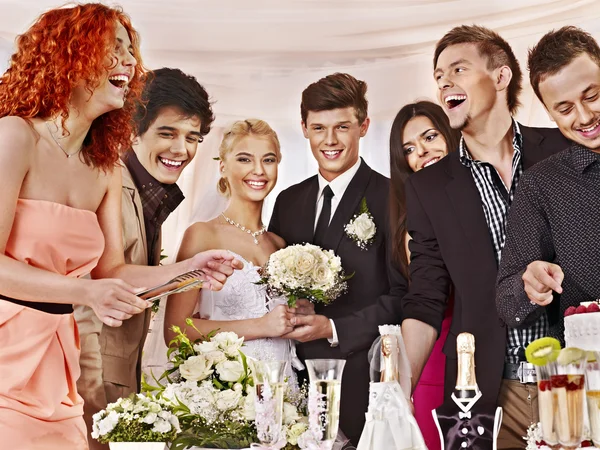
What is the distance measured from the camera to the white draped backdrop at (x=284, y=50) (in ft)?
15.6

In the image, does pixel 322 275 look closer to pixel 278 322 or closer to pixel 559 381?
pixel 278 322

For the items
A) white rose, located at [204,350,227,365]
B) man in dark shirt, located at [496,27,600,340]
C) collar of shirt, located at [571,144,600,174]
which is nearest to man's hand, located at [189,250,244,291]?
white rose, located at [204,350,227,365]

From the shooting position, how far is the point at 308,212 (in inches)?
188

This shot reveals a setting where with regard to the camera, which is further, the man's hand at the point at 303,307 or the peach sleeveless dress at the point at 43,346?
the man's hand at the point at 303,307

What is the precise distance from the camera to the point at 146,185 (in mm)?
4738

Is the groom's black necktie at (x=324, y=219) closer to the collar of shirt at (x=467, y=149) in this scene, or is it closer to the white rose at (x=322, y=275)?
the white rose at (x=322, y=275)

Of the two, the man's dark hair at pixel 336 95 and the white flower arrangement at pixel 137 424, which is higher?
the man's dark hair at pixel 336 95

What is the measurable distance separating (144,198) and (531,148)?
7.28 feet

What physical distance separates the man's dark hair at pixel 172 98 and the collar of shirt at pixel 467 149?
1.51 metres

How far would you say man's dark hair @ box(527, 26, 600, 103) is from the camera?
167 inches

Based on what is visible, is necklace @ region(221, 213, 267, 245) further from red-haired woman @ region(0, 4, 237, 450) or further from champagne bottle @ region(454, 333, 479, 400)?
champagne bottle @ region(454, 333, 479, 400)

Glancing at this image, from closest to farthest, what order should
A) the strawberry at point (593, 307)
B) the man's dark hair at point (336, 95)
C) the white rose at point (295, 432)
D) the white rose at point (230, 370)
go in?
the strawberry at point (593, 307)
the white rose at point (295, 432)
the white rose at point (230, 370)
the man's dark hair at point (336, 95)

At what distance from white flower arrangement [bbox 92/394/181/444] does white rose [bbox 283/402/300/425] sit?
1.45 ft

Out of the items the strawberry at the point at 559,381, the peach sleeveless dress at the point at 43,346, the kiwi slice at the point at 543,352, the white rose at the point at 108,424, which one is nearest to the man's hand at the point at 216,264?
the peach sleeveless dress at the point at 43,346
